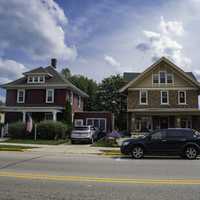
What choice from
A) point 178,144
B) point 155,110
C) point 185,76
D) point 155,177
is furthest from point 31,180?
point 185,76

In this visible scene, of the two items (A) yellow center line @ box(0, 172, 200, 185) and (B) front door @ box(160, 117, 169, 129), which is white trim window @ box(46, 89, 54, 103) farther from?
(A) yellow center line @ box(0, 172, 200, 185)

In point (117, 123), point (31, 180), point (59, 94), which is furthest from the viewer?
point (117, 123)

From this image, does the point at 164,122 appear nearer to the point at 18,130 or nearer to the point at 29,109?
the point at 29,109

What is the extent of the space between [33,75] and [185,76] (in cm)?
1872

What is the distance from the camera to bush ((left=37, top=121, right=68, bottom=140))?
27766mm

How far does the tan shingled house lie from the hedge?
8.88 meters

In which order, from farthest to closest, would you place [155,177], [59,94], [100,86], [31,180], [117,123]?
[100,86], [117,123], [59,94], [155,177], [31,180]

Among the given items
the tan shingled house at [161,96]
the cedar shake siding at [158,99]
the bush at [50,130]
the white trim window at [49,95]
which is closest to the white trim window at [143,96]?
the tan shingled house at [161,96]

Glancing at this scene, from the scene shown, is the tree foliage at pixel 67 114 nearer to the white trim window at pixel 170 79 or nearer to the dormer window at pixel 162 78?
the dormer window at pixel 162 78

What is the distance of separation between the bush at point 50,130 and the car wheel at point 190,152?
51.0 ft

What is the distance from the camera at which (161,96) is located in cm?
3328

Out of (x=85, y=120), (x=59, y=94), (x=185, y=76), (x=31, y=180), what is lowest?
(x=31, y=180)

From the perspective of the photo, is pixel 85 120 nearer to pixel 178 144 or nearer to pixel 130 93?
pixel 130 93

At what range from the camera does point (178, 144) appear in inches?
596
